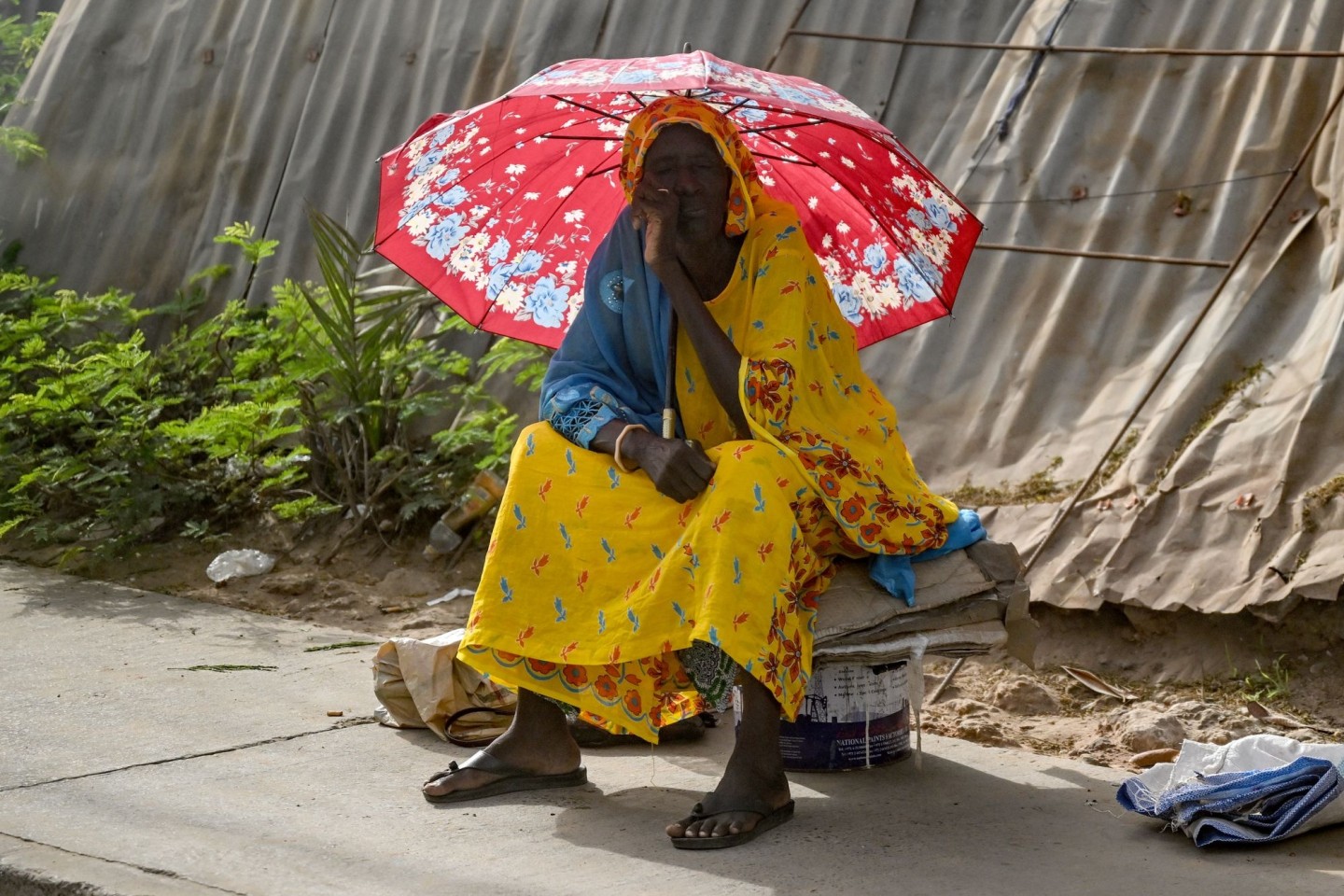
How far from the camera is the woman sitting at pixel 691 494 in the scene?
2.95m

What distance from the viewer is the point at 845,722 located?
340 centimetres

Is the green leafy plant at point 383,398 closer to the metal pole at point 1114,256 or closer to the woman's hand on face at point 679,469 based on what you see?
the metal pole at point 1114,256

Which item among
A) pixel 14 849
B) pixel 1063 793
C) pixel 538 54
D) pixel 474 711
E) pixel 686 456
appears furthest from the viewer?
pixel 538 54

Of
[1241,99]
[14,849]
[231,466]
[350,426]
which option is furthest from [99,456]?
[1241,99]

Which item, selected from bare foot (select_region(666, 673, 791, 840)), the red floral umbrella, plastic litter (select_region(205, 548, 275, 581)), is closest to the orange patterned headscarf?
the red floral umbrella

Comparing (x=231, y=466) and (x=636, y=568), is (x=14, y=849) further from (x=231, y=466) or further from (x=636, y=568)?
(x=231, y=466)

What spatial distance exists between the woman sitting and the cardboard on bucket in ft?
1.03

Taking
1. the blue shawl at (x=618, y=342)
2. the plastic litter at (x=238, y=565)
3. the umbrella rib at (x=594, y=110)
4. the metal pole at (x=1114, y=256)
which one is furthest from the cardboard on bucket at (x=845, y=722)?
the plastic litter at (x=238, y=565)

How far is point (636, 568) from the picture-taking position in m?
3.09

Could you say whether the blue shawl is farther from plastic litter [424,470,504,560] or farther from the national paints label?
plastic litter [424,470,504,560]

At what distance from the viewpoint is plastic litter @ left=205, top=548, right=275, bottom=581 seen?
→ 221 inches

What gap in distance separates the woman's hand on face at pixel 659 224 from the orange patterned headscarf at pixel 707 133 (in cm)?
5

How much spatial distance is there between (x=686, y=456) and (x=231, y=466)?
3.66 meters

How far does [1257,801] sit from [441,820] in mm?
1689
